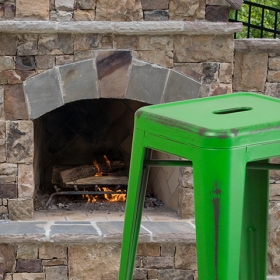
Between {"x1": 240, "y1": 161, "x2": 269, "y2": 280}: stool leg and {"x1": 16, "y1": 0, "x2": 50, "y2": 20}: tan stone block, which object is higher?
{"x1": 16, "y1": 0, "x2": 50, "y2": 20}: tan stone block

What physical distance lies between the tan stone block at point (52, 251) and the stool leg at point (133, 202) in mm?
1611

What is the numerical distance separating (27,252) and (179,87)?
58.5 inches

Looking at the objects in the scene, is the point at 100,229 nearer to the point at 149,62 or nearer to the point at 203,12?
the point at 149,62

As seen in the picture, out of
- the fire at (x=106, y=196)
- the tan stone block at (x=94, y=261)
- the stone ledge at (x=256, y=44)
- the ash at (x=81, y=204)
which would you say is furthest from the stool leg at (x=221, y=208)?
the fire at (x=106, y=196)

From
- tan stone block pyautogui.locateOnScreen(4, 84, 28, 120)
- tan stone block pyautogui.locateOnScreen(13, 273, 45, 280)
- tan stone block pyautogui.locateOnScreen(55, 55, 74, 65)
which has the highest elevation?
tan stone block pyautogui.locateOnScreen(55, 55, 74, 65)

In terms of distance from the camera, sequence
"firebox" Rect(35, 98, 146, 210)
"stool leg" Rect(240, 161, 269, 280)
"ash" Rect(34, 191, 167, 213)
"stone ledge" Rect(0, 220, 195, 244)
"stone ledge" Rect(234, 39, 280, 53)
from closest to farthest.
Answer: "stool leg" Rect(240, 161, 269, 280), "stone ledge" Rect(0, 220, 195, 244), "stone ledge" Rect(234, 39, 280, 53), "ash" Rect(34, 191, 167, 213), "firebox" Rect(35, 98, 146, 210)

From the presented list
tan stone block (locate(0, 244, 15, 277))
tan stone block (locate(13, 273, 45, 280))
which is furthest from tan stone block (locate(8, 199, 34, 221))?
tan stone block (locate(13, 273, 45, 280))

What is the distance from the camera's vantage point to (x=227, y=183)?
1.90m

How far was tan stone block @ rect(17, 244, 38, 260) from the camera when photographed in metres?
3.93

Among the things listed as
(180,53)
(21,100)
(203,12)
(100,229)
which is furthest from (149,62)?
(100,229)

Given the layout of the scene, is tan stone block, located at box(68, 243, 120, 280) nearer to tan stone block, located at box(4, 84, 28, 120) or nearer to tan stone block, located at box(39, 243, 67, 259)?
tan stone block, located at box(39, 243, 67, 259)

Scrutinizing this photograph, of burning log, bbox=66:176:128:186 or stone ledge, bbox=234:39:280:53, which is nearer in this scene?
stone ledge, bbox=234:39:280:53

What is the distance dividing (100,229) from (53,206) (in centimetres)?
69

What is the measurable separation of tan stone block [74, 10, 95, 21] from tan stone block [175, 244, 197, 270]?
1.61 metres
